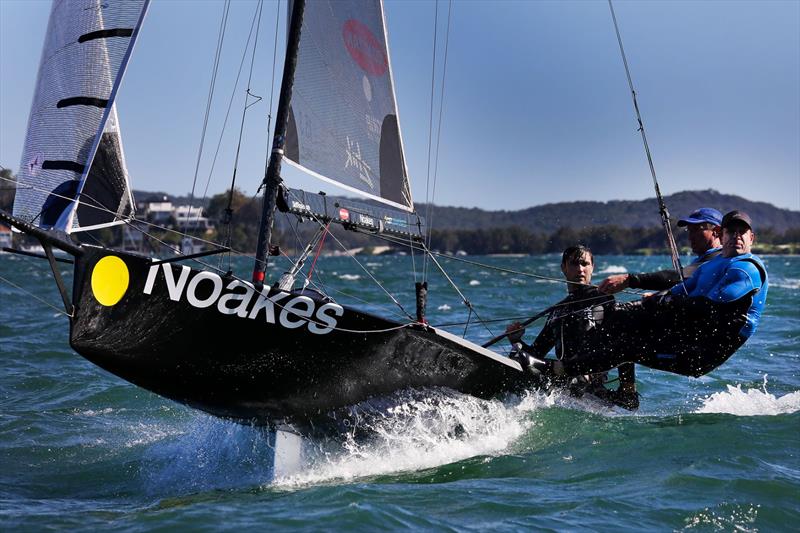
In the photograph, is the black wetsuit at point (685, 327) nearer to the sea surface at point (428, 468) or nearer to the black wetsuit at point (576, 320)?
the black wetsuit at point (576, 320)

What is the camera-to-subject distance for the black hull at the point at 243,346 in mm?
5109

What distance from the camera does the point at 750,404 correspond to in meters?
7.09

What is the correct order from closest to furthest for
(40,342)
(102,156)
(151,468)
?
(102,156)
(151,468)
(40,342)

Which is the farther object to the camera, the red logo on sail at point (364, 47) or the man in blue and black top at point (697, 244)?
the red logo on sail at point (364, 47)

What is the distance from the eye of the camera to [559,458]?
562 centimetres

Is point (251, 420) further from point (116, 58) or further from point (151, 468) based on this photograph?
point (116, 58)

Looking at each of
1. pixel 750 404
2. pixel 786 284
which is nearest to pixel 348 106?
pixel 750 404

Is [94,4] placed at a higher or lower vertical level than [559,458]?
higher

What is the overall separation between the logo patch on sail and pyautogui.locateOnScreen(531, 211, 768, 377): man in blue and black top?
1686 millimetres

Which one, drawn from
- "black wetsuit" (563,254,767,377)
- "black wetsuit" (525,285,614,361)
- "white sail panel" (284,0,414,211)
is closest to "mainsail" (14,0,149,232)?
"white sail panel" (284,0,414,211)

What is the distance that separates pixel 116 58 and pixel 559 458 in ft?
12.0

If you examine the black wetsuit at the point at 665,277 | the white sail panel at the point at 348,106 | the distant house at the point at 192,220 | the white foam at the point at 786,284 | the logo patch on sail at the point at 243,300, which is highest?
the white sail panel at the point at 348,106

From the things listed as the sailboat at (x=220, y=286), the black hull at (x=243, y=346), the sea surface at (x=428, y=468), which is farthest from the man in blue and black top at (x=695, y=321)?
the black hull at (x=243, y=346)

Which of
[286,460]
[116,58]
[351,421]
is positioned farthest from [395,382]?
[116,58]
